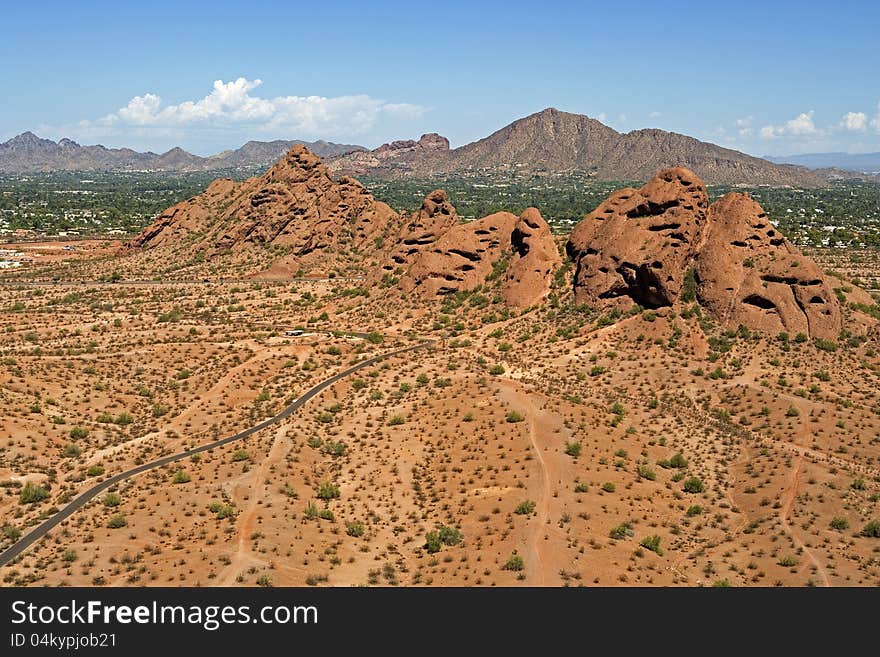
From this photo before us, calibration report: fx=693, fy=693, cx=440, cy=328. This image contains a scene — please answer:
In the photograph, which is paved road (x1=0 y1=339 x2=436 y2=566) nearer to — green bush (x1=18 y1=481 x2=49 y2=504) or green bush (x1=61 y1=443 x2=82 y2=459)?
green bush (x1=18 y1=481 x2=49 y2=504)

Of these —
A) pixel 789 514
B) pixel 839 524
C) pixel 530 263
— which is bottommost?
pixel 789 514

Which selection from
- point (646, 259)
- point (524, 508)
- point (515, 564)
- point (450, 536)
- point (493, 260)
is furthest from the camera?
point (493, 260)

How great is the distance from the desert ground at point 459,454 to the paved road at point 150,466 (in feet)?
2.39

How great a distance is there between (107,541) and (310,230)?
91.5 metres

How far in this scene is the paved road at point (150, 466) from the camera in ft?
104

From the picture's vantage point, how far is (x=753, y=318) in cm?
5791

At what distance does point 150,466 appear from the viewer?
4125cm

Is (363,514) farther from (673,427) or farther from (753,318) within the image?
(753,318)

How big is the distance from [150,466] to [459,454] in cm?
1843

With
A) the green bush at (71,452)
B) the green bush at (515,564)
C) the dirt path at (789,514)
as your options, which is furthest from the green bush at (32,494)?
the dirt path at (789,514)

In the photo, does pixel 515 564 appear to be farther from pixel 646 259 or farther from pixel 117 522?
pixel 646 259

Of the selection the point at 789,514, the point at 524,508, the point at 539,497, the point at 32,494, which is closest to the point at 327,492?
the point at 524,508

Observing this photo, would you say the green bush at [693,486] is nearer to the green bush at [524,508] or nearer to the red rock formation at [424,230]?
the green bush at [524,508]

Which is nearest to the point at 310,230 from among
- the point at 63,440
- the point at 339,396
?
the point at 339,396
